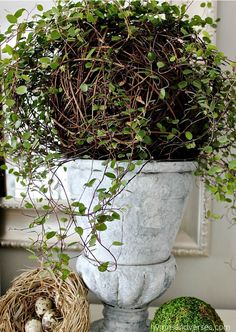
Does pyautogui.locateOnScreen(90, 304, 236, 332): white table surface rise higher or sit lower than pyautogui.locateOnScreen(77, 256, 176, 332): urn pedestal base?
lower

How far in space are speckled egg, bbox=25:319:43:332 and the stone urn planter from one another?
12 cm

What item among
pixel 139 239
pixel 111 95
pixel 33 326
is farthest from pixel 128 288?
pixel 111 95

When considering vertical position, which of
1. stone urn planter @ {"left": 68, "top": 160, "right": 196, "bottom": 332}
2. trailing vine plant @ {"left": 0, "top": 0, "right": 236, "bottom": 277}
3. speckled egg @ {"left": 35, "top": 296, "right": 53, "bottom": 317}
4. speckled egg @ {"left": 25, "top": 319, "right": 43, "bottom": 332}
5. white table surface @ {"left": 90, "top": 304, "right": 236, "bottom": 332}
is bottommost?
white table surface @ {"left": 90, "top": 304, "right": 236, "bottom": 332}

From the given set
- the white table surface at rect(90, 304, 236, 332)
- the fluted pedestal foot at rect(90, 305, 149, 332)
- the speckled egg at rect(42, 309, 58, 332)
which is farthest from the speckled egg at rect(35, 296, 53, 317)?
the white table surface at rect(90, 304, 236, 332)

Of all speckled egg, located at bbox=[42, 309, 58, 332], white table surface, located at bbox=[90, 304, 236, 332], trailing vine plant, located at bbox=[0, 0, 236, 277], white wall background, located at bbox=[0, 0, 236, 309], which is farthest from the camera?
white wall background, located at bbox=[0, 0, 236, 309]

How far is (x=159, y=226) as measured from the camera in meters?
0.80

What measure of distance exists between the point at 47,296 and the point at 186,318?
0.29 metres

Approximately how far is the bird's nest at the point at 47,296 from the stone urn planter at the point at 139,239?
1.4 inches

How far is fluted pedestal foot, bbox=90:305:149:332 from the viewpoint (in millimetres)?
871

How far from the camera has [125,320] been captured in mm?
871

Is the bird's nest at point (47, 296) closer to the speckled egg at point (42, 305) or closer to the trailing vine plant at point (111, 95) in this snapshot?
the speckled egg at point (42, 305)

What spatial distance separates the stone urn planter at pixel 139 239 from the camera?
2.52ft

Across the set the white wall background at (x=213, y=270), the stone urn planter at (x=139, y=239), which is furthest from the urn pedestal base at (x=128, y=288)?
the white wall background at (x=213, y=270)

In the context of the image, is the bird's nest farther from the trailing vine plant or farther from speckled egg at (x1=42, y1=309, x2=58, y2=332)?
the trailing vine plant
